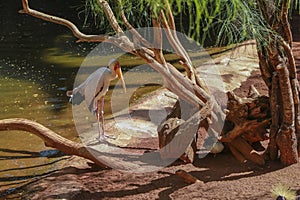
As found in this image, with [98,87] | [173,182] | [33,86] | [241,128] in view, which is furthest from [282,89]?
[33,86]

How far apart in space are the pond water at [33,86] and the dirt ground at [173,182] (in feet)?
1.42

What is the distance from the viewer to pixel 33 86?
23.7ft

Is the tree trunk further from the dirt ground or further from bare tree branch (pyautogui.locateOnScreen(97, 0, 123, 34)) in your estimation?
Answer: bare tree branch (pyautogui.locateOnScreen(97, 0, 123, 34))

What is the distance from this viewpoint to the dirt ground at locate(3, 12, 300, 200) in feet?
11.7

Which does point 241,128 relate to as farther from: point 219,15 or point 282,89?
point 219,15

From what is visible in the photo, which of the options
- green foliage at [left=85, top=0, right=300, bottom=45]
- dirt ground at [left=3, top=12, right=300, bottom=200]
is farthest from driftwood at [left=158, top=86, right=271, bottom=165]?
green foliage at [left=85, top=0, right=300, bottom=45]

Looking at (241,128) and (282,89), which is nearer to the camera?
(282,89)

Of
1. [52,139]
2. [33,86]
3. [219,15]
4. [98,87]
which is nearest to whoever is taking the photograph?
[219,15]

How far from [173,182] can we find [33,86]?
3.89 m

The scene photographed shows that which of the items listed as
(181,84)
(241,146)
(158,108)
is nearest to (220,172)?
(241,146)

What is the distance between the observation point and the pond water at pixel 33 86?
4785 millimetres

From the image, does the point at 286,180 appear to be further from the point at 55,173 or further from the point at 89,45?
the point at 89,45

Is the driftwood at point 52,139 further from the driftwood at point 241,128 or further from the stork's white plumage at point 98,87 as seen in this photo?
the stork's white plumage at point 98,87

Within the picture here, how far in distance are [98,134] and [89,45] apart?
4.58 meters
